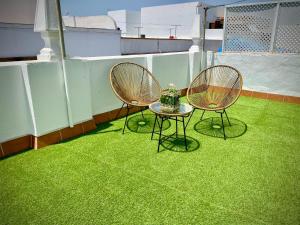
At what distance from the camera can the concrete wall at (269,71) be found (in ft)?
16.7

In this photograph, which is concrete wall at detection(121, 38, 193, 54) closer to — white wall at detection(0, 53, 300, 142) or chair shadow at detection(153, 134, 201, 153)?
white wall at detection(0, 53, 300, 142)

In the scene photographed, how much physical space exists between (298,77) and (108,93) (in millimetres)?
4097

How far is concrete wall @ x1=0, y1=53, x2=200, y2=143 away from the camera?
260 centimetres

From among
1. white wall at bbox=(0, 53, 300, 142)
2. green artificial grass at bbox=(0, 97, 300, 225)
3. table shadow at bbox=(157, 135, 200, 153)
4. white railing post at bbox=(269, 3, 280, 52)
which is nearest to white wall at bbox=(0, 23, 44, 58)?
white wall at bbox=(0, 53, 300, 142)

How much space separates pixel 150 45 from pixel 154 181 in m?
14.4

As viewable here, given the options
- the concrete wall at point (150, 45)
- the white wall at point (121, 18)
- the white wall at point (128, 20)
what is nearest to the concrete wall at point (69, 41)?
the concrete wall at point (150, 45)

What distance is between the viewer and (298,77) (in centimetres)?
503

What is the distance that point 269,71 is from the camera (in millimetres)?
5355

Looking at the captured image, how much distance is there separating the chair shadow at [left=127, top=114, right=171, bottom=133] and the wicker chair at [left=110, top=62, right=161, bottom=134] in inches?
7.1

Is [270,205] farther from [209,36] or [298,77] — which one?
[209,36]

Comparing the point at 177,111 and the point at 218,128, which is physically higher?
the point at 177,111

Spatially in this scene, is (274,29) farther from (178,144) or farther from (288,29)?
(178,144)

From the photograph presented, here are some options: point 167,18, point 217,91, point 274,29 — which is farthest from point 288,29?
point 167,18

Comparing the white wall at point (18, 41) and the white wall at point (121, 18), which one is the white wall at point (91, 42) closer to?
the white wall at point (18, 41)
